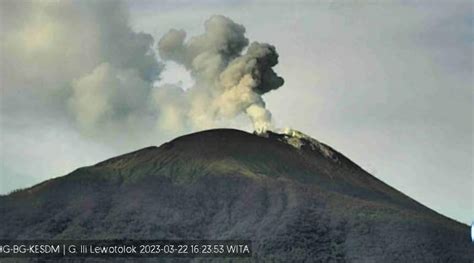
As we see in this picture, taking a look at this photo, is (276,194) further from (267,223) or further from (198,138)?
(198,138)

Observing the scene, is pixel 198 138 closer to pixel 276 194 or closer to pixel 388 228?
pixel 276 194

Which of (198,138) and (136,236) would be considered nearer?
(136,236)

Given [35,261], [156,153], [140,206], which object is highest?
[156,153]

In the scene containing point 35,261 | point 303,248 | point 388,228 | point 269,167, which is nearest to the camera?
point 35,261

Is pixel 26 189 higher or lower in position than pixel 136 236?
higher

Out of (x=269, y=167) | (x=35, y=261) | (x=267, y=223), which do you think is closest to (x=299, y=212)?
(x=267, y=223)

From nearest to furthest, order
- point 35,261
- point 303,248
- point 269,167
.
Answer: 1. point 35,261
2. point 303,248
3. point 269,167
